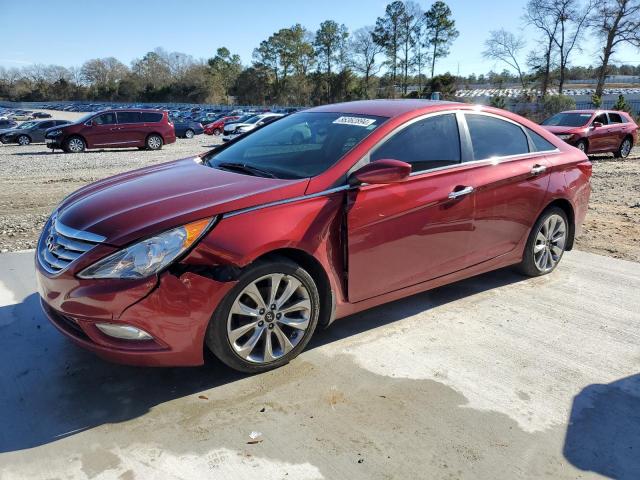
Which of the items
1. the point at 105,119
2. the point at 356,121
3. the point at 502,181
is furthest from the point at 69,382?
the point at 105,119

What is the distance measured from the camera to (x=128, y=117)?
21.0 metres

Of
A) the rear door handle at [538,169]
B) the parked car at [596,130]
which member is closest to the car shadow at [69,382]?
the rear door handle at [538,169]

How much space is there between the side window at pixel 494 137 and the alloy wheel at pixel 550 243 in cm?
75

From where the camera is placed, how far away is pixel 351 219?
11.0 ft

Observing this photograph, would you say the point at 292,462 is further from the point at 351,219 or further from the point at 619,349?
the point at 619,349

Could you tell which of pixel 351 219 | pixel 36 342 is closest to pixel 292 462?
pixel 351 219

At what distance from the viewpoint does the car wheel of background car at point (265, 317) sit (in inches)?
116

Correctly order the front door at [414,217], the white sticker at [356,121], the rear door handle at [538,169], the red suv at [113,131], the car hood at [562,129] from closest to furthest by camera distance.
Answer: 1. the front door at [414,217]
2. the white sticker at [356,121]
3. the rear door handle at [538,169]
4. the car hood at [562,129]
5. the red suv at [113,131]

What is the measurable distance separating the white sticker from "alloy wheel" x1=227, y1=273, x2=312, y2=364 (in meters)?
1.36

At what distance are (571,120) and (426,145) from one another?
578 inches

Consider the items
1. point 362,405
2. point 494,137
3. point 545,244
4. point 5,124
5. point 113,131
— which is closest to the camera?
point 362,405

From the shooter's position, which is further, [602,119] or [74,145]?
[74,145]

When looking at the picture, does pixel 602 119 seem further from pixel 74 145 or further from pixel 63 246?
pixel 74 145

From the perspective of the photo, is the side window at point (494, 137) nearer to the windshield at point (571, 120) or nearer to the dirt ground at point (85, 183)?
the dirt ground at point (85, 183)
